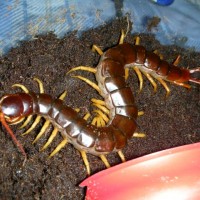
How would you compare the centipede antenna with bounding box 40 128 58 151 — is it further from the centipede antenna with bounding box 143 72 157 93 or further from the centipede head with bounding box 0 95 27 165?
the centipede antenna with bounding box 143 72 157 93

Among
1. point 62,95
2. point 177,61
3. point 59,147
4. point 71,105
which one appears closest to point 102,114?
point 71,105

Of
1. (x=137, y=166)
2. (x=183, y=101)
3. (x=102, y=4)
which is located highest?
(x=102, y=4)

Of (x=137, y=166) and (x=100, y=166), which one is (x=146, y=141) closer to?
(x=100, y=166)

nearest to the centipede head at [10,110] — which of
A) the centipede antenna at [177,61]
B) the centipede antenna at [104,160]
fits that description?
the centipede antenna at [104,160]

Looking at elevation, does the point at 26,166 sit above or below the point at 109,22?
below

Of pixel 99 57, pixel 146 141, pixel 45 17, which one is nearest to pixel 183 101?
pixel 146 141

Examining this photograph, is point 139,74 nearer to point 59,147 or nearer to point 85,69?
point 85,69

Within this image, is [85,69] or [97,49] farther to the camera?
[97,49]
